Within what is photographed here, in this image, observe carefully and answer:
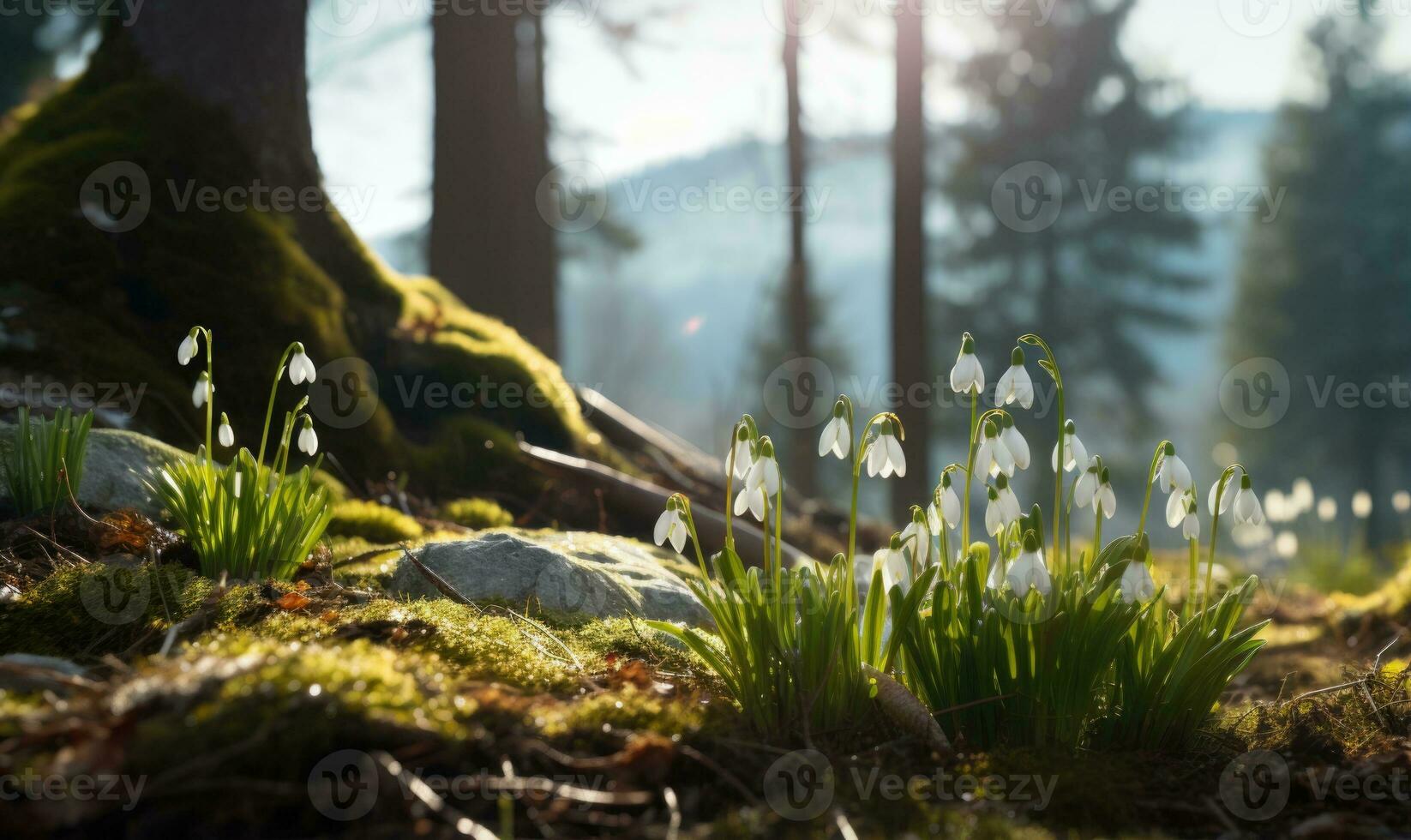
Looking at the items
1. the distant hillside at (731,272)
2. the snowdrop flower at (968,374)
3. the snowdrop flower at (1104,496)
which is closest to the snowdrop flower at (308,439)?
the snowdrop flower at (968,374)

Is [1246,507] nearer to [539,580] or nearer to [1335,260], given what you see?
[539,580]

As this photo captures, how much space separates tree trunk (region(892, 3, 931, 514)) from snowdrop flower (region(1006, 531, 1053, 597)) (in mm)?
8811

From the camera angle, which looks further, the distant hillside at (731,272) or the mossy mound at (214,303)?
the distant hillside at (731,272)

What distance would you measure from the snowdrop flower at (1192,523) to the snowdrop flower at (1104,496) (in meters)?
0.22

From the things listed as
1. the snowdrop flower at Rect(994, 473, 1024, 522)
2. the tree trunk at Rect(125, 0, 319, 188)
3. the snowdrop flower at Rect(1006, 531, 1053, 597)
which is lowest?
the snowdrop flower at Rect(1006, 531, 1053, 597)

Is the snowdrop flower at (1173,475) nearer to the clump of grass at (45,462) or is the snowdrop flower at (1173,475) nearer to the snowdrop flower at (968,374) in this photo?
the snowdrop flower at (968,374)

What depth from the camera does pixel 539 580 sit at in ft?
11.6

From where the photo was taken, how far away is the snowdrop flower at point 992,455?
2.57 meters

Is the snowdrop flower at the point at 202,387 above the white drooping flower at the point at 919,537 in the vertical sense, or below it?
above
